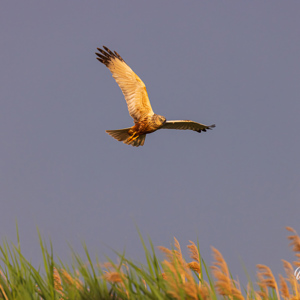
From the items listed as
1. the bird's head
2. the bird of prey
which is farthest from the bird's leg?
the bird's head

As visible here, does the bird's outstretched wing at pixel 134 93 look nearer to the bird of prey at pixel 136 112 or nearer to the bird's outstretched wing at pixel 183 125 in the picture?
the bird of prey at pixel 136 112

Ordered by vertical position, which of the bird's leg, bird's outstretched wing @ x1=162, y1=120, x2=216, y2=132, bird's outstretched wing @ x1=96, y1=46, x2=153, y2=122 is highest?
bird's outstretched wing @ x1=96, y1=46, x2=153, y2=122

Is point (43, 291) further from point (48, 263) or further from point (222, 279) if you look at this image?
point (222, 279)

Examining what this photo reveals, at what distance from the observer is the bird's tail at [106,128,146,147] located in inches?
476

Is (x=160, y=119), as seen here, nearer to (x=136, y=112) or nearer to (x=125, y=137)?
(x=136, y=112)

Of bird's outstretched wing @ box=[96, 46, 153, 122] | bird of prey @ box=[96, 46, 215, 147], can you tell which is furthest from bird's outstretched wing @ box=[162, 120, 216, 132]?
bird's outstretched wing @ box=[96, 46, 153, 122]

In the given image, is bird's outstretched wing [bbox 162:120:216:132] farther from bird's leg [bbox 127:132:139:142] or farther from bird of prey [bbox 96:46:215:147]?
bird's leg [bbox 127:132:139:142]

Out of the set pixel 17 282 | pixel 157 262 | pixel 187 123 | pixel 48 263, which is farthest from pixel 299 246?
pixel 187 123

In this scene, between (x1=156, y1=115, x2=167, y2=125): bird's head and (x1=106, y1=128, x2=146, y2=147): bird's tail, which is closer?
(x1=156, y1=115, x2=167, y2=125): bird's head

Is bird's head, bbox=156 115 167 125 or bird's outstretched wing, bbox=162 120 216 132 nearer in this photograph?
bird's head, bbox=156 115 167 125

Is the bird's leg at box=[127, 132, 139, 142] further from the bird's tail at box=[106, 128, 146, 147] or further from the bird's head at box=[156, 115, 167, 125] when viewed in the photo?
the bird's head at box=[156, 115, 167, 125]

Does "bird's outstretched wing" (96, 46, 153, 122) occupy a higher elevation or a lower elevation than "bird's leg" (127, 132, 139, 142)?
higher

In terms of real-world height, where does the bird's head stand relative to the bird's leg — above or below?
above

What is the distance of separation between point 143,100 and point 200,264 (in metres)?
6.97
